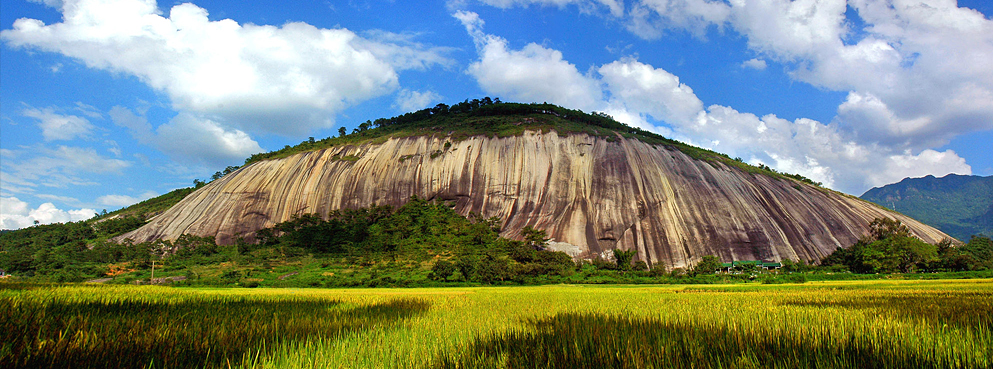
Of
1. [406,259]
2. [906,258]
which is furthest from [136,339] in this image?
[906,258]

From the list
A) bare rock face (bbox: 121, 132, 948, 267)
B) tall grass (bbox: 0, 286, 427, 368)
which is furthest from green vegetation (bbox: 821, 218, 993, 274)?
tall grass (bbox: 0, 286, 427, 368)

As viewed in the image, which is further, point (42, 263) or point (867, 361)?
point (42, 263)

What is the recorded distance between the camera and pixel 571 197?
64875 millimetres

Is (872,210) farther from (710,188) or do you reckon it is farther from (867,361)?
(867,361)

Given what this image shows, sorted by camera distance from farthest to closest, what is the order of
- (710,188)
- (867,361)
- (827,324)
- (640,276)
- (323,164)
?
(323,164)
(710,188)
(640,276)
(827,324)
(867,361)

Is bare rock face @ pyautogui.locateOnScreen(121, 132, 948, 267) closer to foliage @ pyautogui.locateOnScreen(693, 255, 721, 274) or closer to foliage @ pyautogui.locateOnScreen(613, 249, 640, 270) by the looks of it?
foliage @ pyautogui.locateOnScreen(613, 249, 640, 270)

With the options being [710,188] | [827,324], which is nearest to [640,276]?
[710,188]

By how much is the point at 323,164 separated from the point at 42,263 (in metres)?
40.4

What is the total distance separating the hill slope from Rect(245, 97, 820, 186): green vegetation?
2.71 feet

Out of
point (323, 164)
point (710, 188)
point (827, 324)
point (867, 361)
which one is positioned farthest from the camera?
point (323, 164)

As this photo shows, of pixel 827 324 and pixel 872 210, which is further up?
pixel 872 210

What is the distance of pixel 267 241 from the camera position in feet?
215

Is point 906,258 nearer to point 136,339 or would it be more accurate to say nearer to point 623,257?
point 623,257

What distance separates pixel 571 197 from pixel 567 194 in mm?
923
